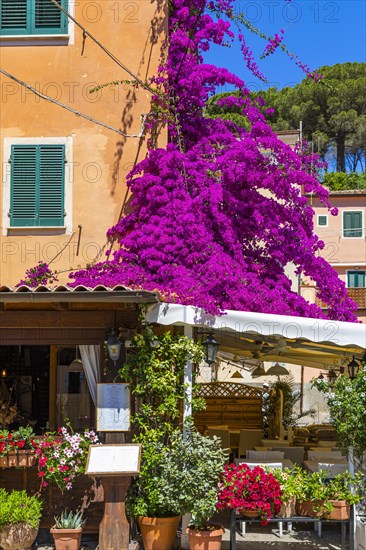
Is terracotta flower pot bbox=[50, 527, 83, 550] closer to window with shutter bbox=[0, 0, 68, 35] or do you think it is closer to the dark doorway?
the dark doorway

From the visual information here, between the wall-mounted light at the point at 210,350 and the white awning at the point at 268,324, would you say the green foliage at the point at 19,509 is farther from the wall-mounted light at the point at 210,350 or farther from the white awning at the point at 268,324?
the wall-mounted light at the point at 210,350

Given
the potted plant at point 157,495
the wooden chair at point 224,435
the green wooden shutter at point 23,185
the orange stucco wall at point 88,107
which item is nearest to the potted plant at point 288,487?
the potted plant at point 157,495

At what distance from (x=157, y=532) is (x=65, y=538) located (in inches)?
44.0

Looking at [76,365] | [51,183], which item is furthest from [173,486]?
[51,183]

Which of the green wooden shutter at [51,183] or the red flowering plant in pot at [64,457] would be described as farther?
the green wooden shutter at [51,183]

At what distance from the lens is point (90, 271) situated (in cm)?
1204

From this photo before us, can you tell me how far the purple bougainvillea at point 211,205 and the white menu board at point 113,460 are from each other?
262cm

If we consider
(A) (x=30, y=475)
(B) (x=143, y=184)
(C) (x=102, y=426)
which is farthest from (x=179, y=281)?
(A) (x=30, y=475)

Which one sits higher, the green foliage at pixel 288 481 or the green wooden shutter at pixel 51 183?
the green wooden shutter at pixel 51 183

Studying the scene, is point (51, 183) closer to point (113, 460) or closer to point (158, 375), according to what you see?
point (158, 375)

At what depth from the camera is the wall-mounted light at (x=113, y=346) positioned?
9492mm

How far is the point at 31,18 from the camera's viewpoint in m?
12.8

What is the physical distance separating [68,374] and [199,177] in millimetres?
3946

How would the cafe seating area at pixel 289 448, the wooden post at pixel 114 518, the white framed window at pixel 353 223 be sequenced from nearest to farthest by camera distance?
1. the wooden post at pixel 114 518
2. the cafe seating area at pixel 289 448
3. the white framed window at pixel 353 223
